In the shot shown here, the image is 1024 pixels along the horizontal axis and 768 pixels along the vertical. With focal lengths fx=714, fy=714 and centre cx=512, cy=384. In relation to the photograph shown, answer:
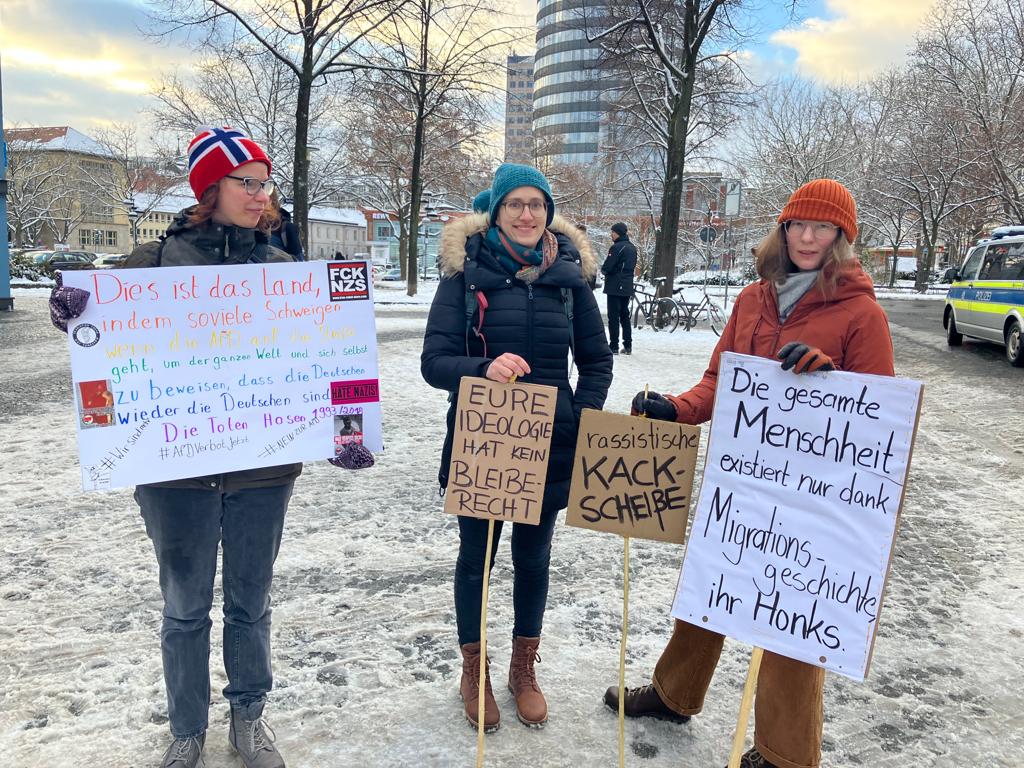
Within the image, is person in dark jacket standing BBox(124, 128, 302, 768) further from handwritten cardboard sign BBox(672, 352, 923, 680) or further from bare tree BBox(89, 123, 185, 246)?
bare tree BBox(89, 123, 185, 246)

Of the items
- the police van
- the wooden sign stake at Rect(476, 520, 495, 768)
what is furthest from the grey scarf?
the police van

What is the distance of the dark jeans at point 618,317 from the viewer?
11.2 meters

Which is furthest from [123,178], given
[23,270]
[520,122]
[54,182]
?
[520,122]

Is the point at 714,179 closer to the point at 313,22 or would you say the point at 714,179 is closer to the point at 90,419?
the point at 313,22

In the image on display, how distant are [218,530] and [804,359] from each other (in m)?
1.85

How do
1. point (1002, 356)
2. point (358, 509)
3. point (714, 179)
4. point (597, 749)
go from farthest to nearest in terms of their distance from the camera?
point (714, 179)
point (1002, 356)
point (358, 509)
point (597, 749)

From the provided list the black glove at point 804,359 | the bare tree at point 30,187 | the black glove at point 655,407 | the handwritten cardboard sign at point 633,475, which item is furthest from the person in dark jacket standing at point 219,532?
the bare tree at point 30,187

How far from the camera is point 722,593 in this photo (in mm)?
2152

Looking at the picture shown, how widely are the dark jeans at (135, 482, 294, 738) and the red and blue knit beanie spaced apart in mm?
941

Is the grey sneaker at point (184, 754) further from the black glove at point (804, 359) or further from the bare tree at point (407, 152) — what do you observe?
the bare tree at point (407, 152)

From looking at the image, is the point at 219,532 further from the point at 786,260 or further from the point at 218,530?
the point at 786,260

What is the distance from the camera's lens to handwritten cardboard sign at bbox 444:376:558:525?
2.37m

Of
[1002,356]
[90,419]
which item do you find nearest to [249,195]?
[90,419]

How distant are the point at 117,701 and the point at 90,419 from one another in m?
1.22
